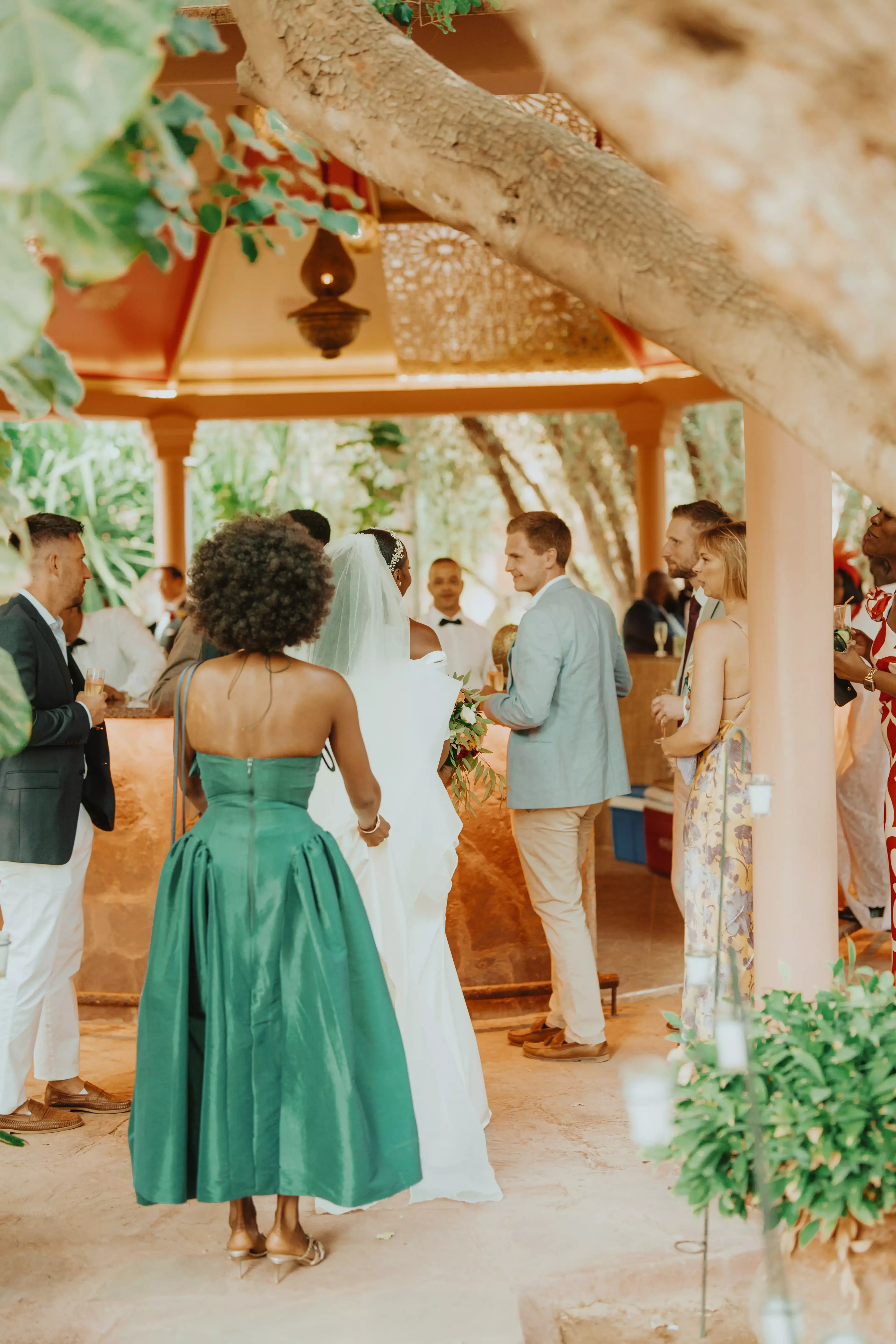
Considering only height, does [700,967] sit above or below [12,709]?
below

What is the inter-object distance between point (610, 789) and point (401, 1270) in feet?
6.66

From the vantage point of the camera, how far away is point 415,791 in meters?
3.72

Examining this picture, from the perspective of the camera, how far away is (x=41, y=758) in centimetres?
399

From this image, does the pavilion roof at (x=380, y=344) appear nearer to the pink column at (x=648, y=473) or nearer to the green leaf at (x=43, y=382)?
the pink column at (x=648, y=473)

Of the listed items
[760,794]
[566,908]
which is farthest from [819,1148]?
[566,908]

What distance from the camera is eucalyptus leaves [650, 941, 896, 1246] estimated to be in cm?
231

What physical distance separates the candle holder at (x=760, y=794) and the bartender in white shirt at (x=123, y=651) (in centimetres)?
507

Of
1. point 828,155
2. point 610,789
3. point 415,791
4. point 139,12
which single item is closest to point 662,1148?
point 415,791

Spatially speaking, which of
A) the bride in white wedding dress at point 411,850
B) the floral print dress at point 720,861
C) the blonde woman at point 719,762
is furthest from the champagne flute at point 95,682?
the floral print dress at point 720,861

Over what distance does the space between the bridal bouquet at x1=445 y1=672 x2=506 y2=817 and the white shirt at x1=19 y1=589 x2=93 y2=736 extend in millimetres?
1139

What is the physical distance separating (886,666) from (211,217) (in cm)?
324

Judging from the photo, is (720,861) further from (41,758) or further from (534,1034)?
(41,758)

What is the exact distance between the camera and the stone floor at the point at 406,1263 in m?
2.91

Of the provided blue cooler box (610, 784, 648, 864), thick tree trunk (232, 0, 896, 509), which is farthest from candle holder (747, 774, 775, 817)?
blue cooler box (610, 784, 648, 864)
